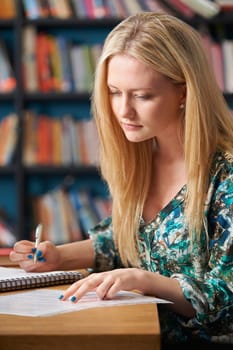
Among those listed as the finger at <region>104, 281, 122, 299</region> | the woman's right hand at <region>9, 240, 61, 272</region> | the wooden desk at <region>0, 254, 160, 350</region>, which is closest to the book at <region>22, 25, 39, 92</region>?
the woman's right hand at <region>9, 240, 61, 272</region>

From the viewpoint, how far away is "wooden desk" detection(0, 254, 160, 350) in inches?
44.5

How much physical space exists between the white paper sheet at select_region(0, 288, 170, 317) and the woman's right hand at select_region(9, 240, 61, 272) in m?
0.20

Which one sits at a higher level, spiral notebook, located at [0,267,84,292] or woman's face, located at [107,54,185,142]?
woman's face, located at [107,54,185,142]

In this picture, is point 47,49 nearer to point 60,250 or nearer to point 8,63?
point 8,63

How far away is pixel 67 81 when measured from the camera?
391 centimetres

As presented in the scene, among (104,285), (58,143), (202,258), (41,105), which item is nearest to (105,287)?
(104,285)

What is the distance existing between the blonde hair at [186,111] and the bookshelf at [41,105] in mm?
2145

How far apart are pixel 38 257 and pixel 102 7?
7.97 feet

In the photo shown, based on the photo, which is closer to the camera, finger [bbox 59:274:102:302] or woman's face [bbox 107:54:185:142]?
finger [bbox 59:274:102:302]

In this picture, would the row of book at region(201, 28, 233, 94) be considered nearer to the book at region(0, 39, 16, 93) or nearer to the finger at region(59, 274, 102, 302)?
the book at region(0, 39, 16, 93)

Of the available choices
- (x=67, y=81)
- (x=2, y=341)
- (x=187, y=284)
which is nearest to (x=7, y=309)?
(x=2, y=341)

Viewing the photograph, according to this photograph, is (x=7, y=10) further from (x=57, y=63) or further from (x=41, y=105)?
(x=41, y=105)

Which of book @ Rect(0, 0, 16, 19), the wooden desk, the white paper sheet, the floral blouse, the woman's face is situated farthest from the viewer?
book @ Rect(0, 0, 16, 19)

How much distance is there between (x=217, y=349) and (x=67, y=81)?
8.50ft
